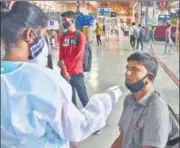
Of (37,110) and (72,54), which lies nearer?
(37,110)

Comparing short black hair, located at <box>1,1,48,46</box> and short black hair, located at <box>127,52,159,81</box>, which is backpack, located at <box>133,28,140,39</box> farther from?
short black hair, located at <box>1,1,48,46</box>

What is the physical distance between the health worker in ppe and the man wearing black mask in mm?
503

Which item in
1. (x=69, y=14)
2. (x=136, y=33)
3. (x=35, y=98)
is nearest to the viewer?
(x=35, y=98)

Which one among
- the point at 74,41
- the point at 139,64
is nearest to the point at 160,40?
the point at 74,41

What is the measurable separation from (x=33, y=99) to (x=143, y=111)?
2.68 feet

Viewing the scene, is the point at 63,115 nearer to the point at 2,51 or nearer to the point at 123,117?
the point at 2,51

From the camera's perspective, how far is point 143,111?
1.89 m

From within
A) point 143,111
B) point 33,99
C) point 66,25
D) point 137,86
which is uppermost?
point 66,25

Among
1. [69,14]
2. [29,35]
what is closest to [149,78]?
[29,35]

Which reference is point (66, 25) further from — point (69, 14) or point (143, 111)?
point (143, 111)

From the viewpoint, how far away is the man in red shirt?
453cm

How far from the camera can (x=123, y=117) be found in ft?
6.72

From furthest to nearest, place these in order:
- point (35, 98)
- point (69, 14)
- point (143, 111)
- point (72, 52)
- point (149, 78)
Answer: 1. point (72, 52)
2. point (69, 14)
3. point (149, 78)
4. point (143, 111)
5. point (35, 98)

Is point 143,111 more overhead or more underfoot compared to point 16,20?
more underfoot
